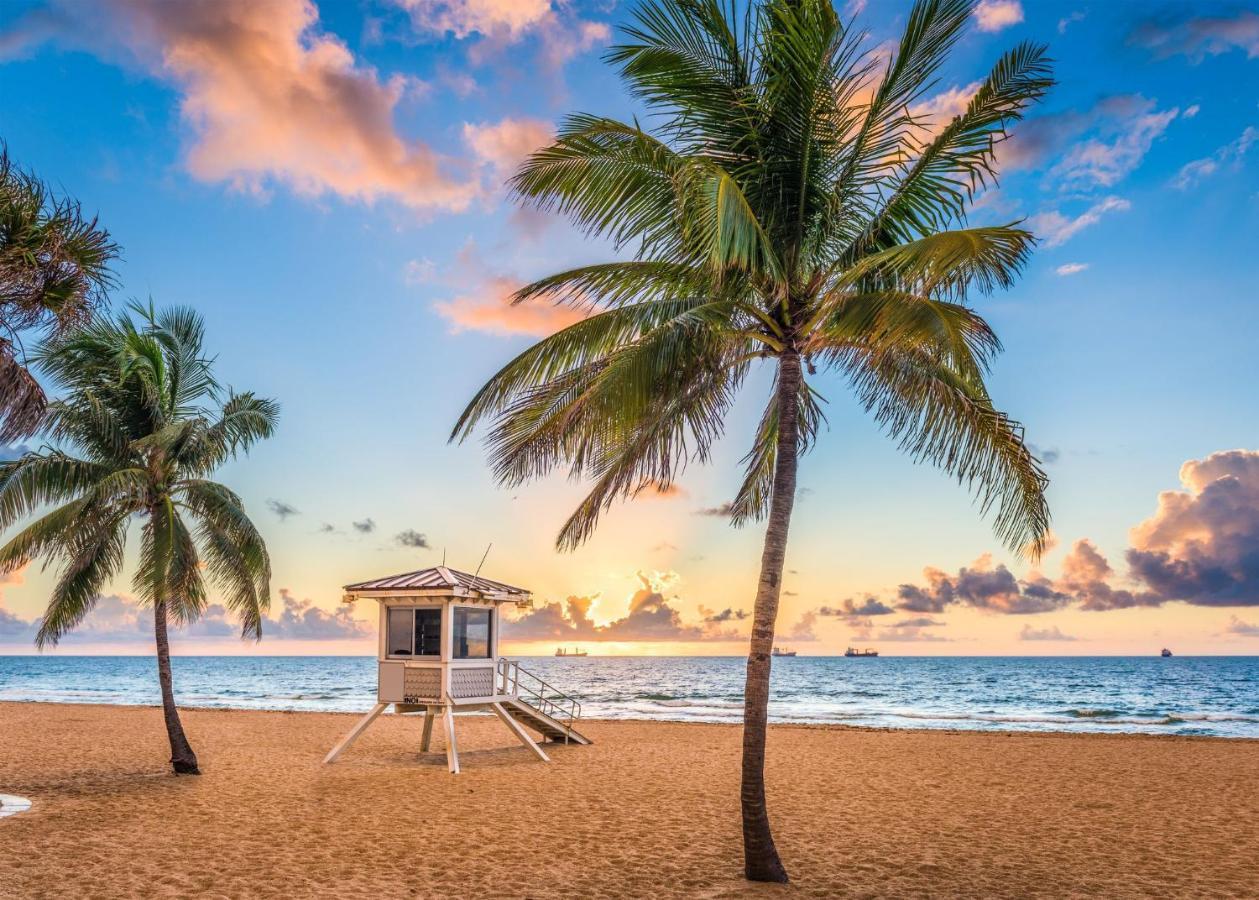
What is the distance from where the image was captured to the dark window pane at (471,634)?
1475 centimetres

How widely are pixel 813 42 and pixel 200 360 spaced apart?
994 cm

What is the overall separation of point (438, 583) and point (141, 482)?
4473 mm

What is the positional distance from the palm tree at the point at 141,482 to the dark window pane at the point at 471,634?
118 inches

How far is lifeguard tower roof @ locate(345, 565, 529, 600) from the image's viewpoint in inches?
571

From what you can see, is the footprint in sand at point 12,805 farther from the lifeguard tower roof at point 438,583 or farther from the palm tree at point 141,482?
the lifeguard tower roof at point 438,583

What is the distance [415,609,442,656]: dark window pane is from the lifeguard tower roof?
0.48 meters

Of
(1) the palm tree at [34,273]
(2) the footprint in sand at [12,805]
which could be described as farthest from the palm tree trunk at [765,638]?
(2) the footprint in sand at [12,805]

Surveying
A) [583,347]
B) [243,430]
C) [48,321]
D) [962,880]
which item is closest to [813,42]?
[583,347]

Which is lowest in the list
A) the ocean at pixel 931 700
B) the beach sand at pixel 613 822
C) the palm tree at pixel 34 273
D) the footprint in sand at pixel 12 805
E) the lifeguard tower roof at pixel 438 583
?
the ocean at pixel 931 700

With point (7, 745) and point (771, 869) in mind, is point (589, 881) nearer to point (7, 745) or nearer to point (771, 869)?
point (771, 869)

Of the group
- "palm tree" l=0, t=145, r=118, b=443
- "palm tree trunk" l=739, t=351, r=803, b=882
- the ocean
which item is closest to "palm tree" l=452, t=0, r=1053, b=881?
"palm tree trunk" l=739, t=351, r=803, b=882

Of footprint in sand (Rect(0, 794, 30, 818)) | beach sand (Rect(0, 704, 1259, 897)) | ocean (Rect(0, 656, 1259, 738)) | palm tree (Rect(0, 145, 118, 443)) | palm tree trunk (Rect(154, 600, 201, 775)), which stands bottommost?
ocean (Rect(0, 656, 1259, 738))

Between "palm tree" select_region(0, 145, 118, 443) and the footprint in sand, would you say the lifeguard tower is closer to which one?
the footprint in sand

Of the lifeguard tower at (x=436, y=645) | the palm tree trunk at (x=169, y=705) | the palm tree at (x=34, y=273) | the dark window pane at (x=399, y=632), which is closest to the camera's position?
the palm tree at (x=34, y=273)
